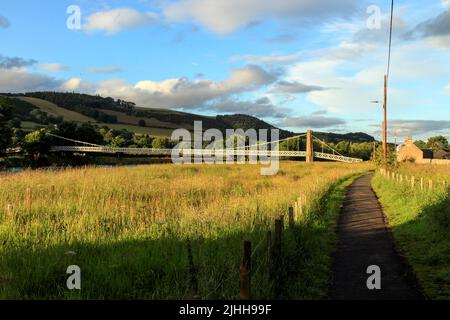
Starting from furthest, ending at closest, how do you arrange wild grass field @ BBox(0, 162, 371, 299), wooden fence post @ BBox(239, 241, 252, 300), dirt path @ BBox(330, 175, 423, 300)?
dirt path @ BBox(330, 175, 423, 300) < wild grass field @ BBox(0, 162, 371, 299) < wooden fence post @ BBox(239, 241, 252, 300)

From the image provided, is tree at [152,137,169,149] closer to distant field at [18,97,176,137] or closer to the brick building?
distant field at [18,97,176,137]

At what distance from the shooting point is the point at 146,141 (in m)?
132

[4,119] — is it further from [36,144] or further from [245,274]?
[245,274]

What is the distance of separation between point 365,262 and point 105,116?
156438 mm

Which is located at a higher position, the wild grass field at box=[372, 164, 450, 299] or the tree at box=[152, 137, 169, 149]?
the tree at box=[152, 137, 169, 149]

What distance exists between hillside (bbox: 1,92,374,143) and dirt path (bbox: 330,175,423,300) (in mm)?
128416

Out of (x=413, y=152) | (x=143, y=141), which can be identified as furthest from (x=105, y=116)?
(x=413, y=152)

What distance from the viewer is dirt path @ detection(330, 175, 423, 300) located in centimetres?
630

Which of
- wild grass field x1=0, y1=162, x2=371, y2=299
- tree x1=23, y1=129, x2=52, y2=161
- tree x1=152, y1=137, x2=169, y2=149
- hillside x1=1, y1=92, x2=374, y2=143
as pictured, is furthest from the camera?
hillside x1=1, y1=92, x2=374, y2=143

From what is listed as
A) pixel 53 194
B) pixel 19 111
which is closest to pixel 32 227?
pixel 53 194

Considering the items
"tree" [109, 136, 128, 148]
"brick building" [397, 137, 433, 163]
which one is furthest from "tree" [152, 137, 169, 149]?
"brick building" [397, 137, 433, 163]

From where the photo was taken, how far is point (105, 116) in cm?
15675

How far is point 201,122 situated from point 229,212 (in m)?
169

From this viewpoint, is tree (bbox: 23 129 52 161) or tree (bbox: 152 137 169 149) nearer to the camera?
tree (bbox: 23 129 52 161)
